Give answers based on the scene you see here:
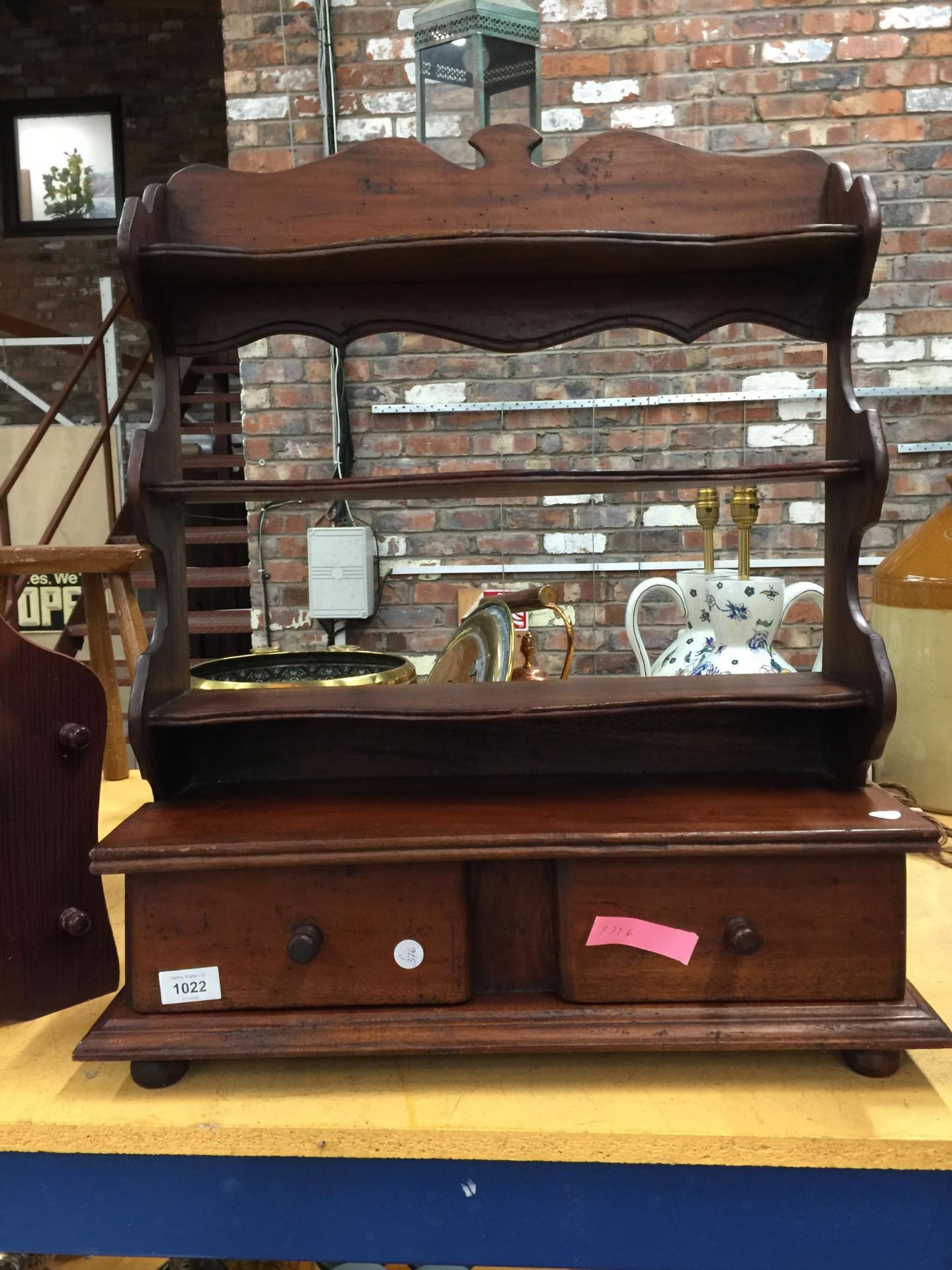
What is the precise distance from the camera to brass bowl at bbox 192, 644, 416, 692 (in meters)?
1.35

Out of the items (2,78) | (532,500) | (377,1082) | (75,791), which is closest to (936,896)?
(377,1082)

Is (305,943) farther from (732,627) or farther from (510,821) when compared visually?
(732,627)

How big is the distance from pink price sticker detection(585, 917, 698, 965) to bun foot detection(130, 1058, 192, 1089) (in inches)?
15.4

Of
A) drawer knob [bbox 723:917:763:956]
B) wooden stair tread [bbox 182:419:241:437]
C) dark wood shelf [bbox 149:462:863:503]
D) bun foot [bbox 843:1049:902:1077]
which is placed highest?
wooden stair tread [bbox 182:419:241:437]

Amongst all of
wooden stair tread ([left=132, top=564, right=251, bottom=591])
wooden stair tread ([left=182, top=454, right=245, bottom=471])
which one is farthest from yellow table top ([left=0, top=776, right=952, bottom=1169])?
wooden stair tread ([left=182, top=454, right=245, bottom=471])

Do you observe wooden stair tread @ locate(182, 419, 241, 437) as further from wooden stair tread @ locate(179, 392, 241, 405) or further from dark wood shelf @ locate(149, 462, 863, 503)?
dark wood shelf @ locate(149, 462, 863, 503)

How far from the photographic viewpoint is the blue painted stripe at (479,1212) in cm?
80

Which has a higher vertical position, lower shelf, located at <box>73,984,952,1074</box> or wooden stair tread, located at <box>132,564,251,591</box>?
wooden stair tread, located at <box>132,564,251,591</box>

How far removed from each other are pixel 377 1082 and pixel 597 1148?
0.67 ft

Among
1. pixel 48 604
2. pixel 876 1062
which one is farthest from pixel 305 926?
pixel 48 604

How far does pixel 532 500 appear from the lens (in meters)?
2.73

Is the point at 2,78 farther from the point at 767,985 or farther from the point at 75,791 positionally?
the point at 767,985

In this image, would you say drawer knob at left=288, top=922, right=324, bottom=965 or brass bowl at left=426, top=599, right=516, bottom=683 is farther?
brass bowl at left=426, top=599, right=516, bottom=683

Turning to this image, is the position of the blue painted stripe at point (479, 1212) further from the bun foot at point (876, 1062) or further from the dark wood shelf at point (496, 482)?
the dark wood shelf at point (496, 482)
